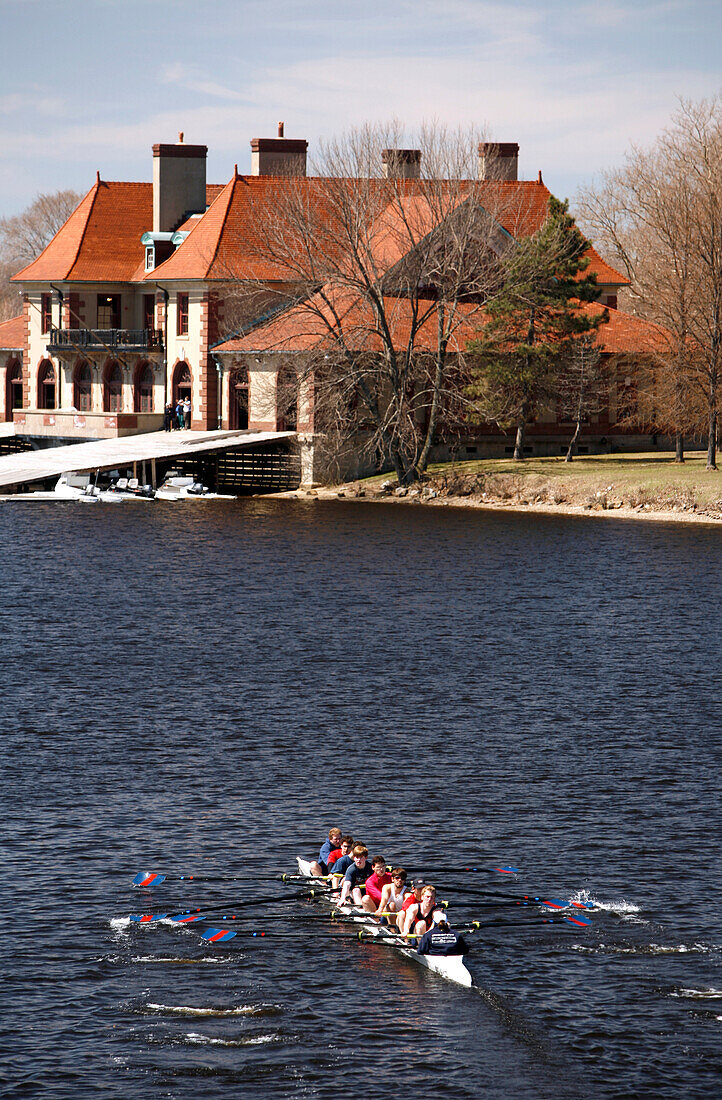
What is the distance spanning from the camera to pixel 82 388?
105m

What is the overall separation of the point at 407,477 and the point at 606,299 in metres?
25.9

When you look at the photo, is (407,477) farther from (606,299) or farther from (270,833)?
(270,833)

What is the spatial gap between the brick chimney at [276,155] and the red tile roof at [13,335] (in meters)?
23.8

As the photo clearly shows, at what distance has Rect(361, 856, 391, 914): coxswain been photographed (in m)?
22.9

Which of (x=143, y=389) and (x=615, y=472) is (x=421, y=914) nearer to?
(x=615, y=472)

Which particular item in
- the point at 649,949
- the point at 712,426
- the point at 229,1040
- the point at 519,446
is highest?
the point at 712,426

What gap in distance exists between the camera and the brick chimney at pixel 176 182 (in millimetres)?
104300

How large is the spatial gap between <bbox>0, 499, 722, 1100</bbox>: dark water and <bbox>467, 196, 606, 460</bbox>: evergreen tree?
28639mm

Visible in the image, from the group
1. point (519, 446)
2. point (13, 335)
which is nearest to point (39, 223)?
point (13, 335)

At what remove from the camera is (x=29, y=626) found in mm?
46406

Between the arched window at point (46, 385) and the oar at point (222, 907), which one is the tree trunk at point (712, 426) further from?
the oar at point (222, 907)

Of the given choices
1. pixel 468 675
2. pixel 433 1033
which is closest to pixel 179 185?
pixel 468 675

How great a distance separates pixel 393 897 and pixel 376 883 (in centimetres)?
55

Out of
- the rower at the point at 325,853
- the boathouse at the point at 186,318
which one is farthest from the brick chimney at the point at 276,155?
the rower at the point at 325,853
